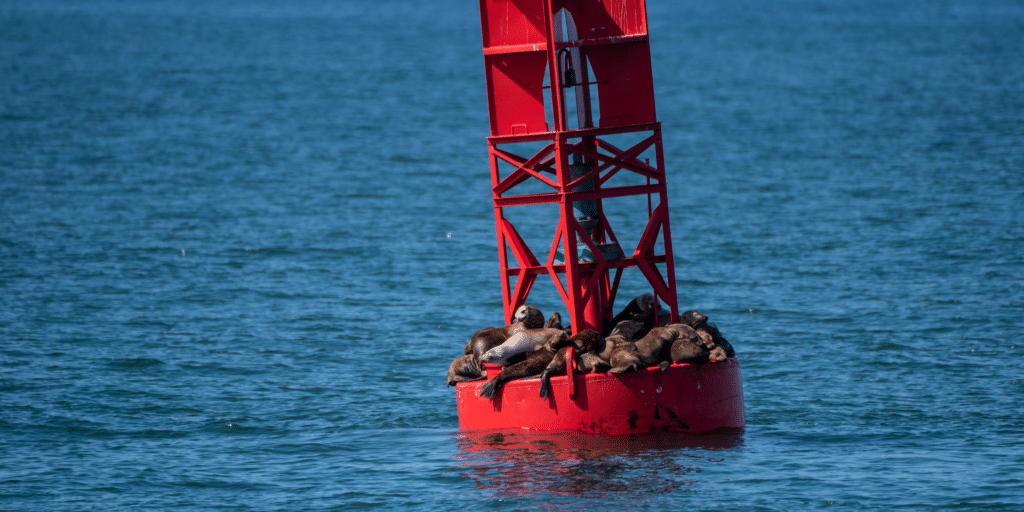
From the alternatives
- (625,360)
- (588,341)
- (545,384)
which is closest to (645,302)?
(588,341)

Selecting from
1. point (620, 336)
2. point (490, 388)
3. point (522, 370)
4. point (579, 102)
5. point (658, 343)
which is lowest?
point (490, 388)

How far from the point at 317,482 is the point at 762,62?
4391 inches

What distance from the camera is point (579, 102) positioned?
25.0m

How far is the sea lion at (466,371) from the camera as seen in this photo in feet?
81.7

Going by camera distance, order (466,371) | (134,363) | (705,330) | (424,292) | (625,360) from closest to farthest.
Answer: (625,360) → (705,330) → (466,371) → (134,363) → (424,292)

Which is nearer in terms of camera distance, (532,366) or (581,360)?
(581,360)

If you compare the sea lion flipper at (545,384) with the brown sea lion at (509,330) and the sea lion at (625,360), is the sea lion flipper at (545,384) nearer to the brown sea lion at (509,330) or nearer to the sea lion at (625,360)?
the sea lion at (625,360)

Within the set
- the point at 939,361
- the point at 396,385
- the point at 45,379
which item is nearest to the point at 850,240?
the point at 939,361

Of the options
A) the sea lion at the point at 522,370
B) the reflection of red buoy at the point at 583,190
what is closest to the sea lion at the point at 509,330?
the reflection of red buoy at the point at 583,190

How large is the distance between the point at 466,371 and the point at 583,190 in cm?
435

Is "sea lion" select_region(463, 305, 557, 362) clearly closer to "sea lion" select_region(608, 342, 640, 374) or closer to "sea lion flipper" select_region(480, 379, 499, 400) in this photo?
"sea lion flipper" select_region(480, 379, 499, 400)

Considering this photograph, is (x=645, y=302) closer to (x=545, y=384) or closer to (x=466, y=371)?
(x=545, y=384)

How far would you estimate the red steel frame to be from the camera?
78.7 ft

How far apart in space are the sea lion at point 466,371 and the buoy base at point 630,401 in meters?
1.12
